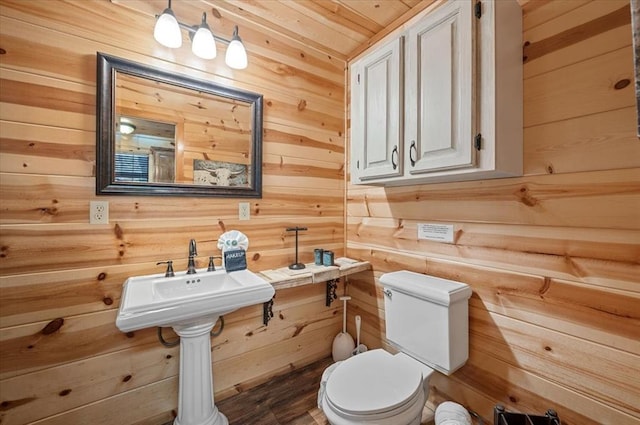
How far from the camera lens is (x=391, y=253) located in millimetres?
1812

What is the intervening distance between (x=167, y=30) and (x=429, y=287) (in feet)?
6.00

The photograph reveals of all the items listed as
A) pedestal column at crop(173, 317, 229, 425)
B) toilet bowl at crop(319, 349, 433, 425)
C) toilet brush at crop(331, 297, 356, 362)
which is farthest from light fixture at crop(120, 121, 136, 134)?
toilet brush at crop(331, 297, 356, 362)

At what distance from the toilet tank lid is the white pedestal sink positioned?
0.68 meters

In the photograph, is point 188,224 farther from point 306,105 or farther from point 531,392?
point 531,392

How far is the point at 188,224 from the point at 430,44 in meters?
1.56

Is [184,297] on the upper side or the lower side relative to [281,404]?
upper

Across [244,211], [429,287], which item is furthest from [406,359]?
[244,211]

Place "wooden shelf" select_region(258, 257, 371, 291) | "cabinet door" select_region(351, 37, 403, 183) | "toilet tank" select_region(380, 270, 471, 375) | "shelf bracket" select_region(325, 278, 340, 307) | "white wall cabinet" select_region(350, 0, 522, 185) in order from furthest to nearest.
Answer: "shelf bracket" select_region(325, 278, 340, 307) < "wooden shelf" select_region(258, 257, 371, 291) < "cabinet door" select_region(351, 37, 403, 183) < "toilet tank" select_region(380, 270, 471, 375) < "white wall cabinet" select_region(350, 0, 522, 185)

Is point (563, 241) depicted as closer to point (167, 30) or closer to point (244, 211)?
point (244, 211)

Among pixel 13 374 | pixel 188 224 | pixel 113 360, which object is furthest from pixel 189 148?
pixel 13 374

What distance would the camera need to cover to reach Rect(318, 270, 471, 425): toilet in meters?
1.04

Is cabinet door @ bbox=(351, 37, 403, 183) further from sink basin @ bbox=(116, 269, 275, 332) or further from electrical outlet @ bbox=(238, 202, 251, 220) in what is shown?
sink basin @ bbox=(116, 269, 275, 332)

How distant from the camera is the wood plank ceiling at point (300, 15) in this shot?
1559 mm

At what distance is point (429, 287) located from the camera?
4.38 ft
